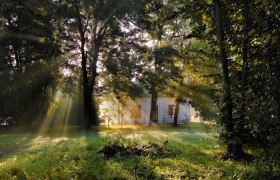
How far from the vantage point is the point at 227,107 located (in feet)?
39.3

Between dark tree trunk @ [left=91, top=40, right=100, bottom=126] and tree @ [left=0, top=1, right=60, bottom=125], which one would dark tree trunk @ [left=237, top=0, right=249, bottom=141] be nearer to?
dark tree trunk @ [left=91, top=40, right=100, bottom=126]

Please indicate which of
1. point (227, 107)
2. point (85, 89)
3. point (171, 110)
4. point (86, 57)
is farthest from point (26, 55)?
point (171, 110)

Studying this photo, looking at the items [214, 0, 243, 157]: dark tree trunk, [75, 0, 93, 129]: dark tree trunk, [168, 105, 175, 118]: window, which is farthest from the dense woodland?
[168, 105, 175, 118]: window

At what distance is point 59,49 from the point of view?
2998 centimetres

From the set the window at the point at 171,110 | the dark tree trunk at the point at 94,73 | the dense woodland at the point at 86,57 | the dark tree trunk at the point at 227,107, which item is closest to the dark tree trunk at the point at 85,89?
the dense woodland at the point at 86,57

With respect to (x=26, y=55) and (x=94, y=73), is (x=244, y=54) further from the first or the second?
(x=26, y=55)

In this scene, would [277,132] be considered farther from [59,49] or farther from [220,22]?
[59,49]

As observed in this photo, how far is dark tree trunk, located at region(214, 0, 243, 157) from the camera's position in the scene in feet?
38.7

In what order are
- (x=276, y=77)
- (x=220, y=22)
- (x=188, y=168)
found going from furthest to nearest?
(x=220, y=22) → (x=188, y=168) → (x=276, y=77)

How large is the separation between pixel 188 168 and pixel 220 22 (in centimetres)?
564

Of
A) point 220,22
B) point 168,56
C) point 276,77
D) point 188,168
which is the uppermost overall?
point 168,56

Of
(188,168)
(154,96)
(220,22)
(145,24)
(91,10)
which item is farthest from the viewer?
(154,96)

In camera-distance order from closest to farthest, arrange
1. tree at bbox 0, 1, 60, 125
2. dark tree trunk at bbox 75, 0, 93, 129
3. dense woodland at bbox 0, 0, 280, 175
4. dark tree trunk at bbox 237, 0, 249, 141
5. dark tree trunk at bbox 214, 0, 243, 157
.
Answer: dark tree trunk at bbox 237, 0, 249, 141, dark tree trunk at bbox 214, 0, 243, 157, dense woodland at bbox 0, 0, 280, 175, tree at bbox 0, 1, 60, 125, dark tree trunk at bbox 75, 0, 93, 129

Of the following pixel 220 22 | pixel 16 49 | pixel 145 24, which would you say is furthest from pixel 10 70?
pixel 220 22
